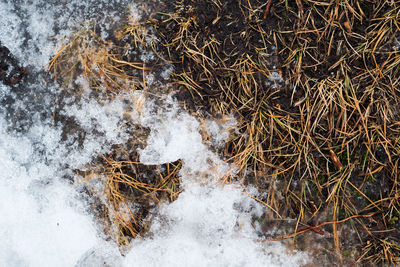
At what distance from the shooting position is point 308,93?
1.92m

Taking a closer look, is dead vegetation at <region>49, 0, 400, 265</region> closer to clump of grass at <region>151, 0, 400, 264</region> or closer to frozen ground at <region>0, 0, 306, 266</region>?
clump of grass at <region>151, 0, 400, 264</region>

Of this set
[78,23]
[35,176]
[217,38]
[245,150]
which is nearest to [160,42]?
[217,38]

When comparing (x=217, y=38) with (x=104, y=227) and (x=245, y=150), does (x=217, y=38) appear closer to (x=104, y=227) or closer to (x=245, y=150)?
(x=245, y=150)

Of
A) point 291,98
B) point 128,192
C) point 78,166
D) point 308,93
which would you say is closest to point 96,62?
point 78,166

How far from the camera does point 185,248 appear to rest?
199 centimetres

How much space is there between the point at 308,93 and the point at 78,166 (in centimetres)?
172

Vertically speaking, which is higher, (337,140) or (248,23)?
(248,23)

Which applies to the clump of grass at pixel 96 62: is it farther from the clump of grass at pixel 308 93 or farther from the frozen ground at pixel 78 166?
the clump of grass at pixel 308 93

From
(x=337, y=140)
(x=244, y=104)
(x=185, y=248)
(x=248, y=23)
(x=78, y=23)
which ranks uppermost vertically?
(x=78, y=23)

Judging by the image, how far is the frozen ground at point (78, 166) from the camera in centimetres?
199

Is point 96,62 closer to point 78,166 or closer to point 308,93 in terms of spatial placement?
point 78,166

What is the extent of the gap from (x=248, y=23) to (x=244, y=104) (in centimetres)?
56

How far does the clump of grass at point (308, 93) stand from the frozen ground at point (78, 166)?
0.25m

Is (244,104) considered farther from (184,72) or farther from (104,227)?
(104,227)
